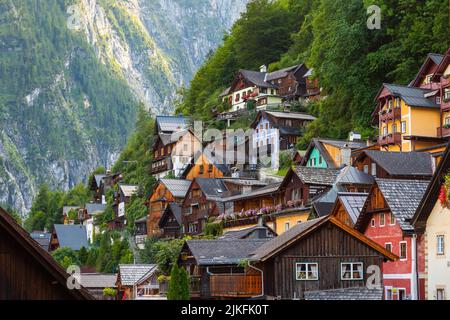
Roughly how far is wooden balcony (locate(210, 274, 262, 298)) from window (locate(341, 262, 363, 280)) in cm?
433

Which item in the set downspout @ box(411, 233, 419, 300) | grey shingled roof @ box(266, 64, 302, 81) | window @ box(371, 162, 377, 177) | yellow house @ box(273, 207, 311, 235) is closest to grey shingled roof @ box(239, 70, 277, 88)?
grey shingled roof @ box(266, 64, 302, 81)

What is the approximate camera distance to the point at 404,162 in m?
60.5

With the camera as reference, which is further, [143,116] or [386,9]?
[143,116]

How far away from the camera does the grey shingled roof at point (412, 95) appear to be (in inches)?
2822

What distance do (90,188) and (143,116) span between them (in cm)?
1858

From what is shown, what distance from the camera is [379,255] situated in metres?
43.9

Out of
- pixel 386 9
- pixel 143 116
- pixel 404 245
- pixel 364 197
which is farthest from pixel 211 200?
pixel 143 116

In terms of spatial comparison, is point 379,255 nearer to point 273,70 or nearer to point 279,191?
point 279,191

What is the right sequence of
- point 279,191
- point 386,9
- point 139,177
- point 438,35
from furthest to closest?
point 139,177, point 386,9, point 438,35, point 279,191

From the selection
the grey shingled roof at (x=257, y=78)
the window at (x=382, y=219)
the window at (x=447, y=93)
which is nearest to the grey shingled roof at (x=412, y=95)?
the window at (x=447, y=93)

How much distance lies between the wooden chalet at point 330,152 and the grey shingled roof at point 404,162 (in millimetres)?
11480

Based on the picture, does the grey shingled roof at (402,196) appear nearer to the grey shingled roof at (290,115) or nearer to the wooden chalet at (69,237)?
the grey shingled roof at (290,115)

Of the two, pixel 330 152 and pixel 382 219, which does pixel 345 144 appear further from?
pixel 382 219

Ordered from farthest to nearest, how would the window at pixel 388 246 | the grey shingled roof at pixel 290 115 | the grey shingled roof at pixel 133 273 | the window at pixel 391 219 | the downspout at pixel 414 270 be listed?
1. the grey shingled roof at pixel 290 115
2. the grey shingled roof at pixel 133 273
3. the window at pixel 388 246
4. the window at pixel 391 219
5. the downspout at pixel 414 270
